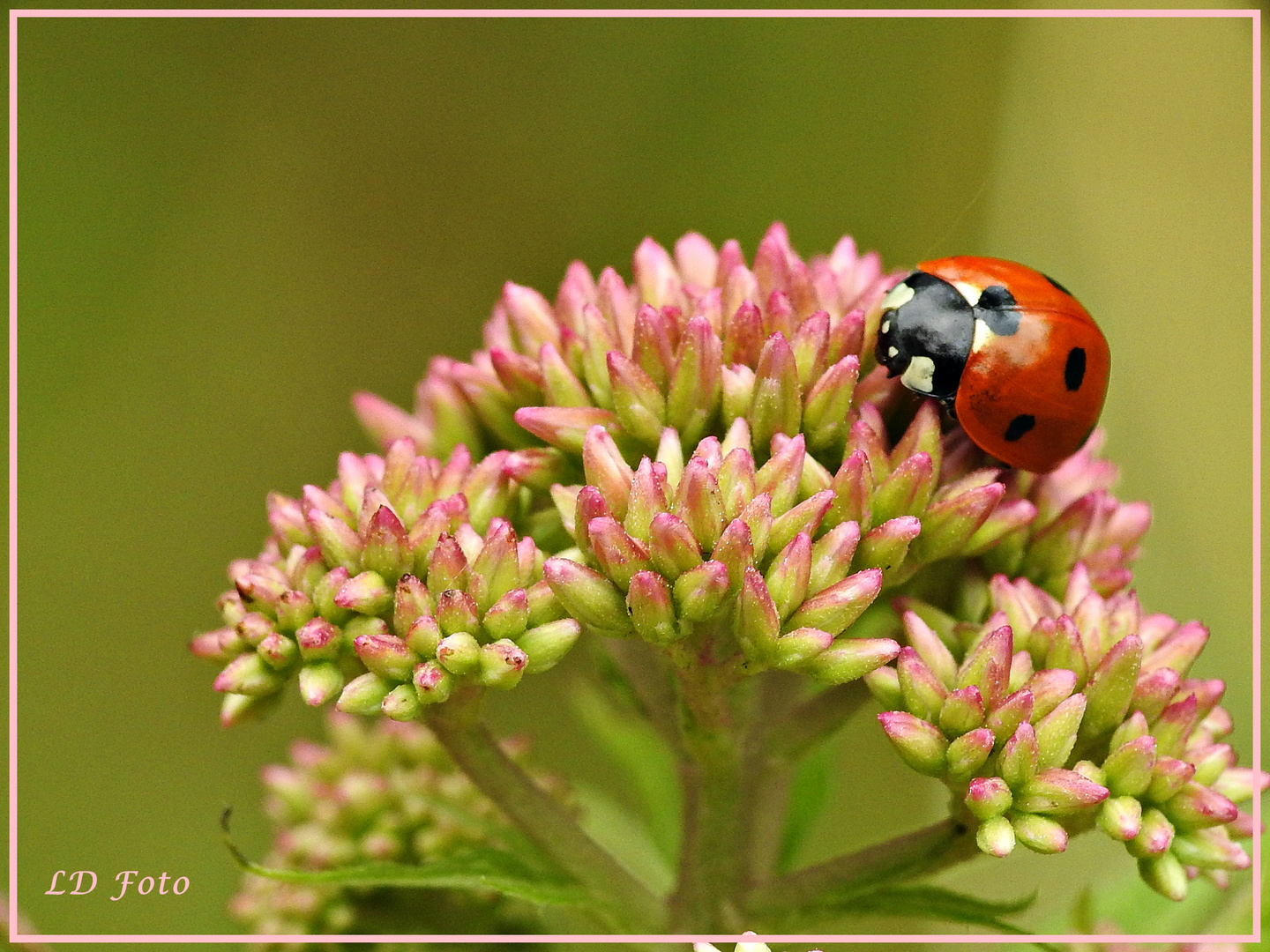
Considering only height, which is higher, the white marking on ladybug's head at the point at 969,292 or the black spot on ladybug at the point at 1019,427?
the white marking on ladybug's head at the point at 969,292

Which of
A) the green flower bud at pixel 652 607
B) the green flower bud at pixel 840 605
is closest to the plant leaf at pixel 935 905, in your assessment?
the green flower bud at pixel 840 605

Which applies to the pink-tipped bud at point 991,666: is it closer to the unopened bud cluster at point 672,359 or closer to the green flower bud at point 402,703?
the unopened bud cluster at point 672,359

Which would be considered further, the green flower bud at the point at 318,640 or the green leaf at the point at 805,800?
the green leaf at the point at 805,800

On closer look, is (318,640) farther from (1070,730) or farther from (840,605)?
(1070,730)

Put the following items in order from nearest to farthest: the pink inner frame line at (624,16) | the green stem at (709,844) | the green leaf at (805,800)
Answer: the green stem at (709,844)
the pink inner frame line at (624,16)
the green leaf at (805,800)

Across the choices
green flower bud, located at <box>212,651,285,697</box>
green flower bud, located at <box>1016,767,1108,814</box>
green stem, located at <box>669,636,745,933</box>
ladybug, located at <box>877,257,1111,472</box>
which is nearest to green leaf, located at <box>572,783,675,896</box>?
green stem, located at <box>669,636,745,933</box>

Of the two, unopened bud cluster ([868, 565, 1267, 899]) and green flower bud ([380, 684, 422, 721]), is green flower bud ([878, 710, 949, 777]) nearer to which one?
unopened bud cluster ([868, 565, 1267, 899])

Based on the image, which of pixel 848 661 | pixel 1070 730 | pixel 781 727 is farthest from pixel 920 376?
pixel 781 727
